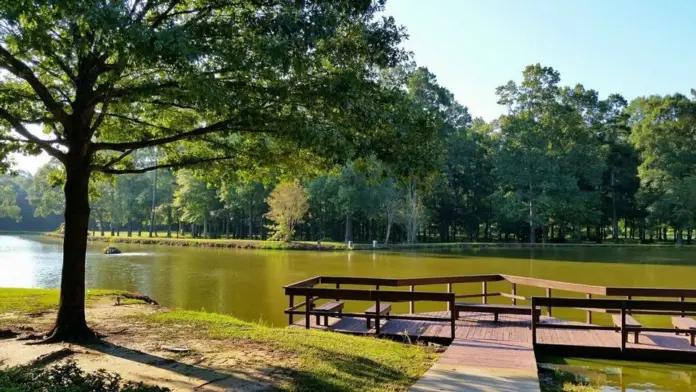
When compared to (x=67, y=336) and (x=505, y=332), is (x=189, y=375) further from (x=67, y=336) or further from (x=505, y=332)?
(x=505, y=332)

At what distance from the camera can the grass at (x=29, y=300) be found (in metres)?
12.1

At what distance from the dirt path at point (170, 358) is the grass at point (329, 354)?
1.14 feet

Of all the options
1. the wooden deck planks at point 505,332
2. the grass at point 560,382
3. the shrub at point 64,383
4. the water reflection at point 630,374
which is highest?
the shrub at point 64,383

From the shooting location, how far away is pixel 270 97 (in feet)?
24.0

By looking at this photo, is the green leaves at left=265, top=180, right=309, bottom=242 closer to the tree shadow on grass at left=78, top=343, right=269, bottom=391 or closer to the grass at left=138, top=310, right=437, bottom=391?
the grass at left=138, top=310, right=437, bottom=391

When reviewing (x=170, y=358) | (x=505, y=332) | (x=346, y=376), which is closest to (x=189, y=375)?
(x=170, y=358)

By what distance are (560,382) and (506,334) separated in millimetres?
2096

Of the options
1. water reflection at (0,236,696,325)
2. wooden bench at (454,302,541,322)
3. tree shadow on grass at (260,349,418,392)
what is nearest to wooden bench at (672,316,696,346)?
wooden bench at (454,302,541,322)

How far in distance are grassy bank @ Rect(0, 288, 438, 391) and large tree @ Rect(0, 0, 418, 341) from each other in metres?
1.60

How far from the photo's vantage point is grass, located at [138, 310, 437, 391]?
6.34 meters

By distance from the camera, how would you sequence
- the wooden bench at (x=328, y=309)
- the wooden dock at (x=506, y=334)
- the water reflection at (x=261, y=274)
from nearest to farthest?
the wooden dock at (x=506, y=334), the wooden bench at (x=328, y=309), the water reflection at (x=261, y=274)

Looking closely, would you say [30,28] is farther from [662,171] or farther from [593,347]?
[662,171]

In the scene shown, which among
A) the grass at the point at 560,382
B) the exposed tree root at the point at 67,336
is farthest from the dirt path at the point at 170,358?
the grass at the point at 560,382

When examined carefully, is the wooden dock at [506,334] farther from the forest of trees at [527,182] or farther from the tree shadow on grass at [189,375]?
the forest of trees at [527,182]
